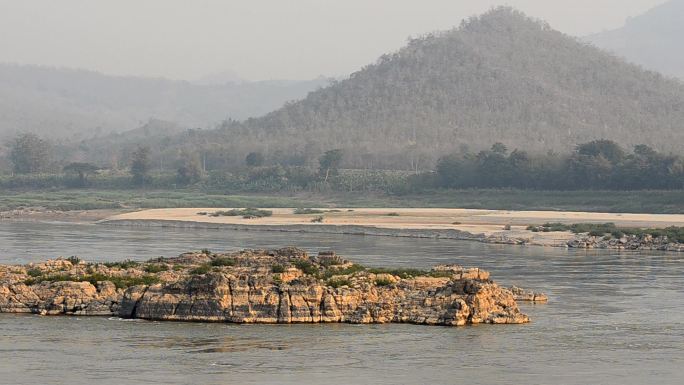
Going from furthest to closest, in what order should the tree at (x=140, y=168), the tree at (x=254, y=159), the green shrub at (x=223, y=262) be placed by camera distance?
the tree at (x=254, y=159), the tree at (x=140, y=168), the green shrub at (x=223, y=262)

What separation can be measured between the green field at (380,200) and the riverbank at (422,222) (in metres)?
6.22

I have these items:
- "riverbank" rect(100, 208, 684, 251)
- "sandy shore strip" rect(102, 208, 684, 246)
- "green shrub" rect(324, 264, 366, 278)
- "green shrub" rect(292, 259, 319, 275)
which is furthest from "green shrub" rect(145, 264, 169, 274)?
"sandy shore strip" rect(102, 208, 684, 246)

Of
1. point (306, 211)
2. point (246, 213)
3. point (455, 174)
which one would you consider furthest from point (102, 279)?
point (455, 174)

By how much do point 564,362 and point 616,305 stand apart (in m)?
13.4

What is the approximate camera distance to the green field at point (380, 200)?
125 metres

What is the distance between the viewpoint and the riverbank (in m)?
96.3

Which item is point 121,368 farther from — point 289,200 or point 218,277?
point 289,200

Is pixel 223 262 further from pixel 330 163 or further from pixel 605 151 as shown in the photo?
pixel 330 163

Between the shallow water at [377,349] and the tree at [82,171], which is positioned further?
the tree at [82,171]

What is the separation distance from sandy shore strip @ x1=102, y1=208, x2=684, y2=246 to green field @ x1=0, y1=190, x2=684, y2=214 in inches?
236

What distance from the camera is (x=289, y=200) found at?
149875 millimetres

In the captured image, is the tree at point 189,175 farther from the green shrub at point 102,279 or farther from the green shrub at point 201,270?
the green shrub at point 102,279

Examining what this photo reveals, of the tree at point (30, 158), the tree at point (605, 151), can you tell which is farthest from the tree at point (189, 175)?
the tree at point (605, 151)

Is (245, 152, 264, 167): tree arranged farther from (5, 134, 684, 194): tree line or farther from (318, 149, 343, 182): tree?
(318, 149, 343, 182): tree
